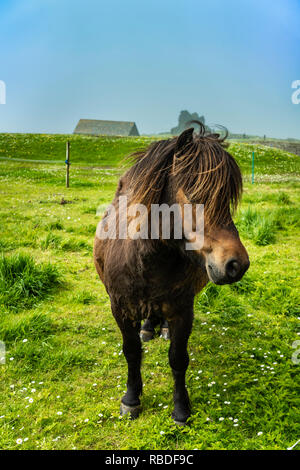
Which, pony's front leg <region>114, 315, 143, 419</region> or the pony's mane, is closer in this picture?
the pony's mane

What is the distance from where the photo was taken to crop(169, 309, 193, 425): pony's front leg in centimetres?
312

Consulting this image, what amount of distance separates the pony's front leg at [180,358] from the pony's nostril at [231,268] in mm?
1045

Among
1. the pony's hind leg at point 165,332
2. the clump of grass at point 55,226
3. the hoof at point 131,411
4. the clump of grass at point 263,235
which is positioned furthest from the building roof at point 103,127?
the hoof at point 131,411

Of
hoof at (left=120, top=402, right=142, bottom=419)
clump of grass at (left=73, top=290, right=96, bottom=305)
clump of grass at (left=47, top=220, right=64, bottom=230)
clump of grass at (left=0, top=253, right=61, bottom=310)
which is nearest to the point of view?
hoof at (left=120, top=402, right=142, bottom=419)

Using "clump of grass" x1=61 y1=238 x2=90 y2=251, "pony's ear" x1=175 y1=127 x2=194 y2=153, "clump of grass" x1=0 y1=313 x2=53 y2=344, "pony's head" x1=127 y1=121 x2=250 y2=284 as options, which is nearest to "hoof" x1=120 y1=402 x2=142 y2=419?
→ "clump of grass" x1=0 y1=313 x2=53 y2=344

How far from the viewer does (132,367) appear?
3443 mm

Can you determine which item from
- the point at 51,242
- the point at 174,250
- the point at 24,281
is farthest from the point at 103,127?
the point at 174,250

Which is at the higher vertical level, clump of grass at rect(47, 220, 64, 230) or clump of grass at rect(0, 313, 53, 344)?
clump of grass at rect(47, 220, 64, 230)

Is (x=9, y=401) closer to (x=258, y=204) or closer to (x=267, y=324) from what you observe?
(x=267, y=324)

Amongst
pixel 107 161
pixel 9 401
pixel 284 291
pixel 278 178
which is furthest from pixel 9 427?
pixel 107 161

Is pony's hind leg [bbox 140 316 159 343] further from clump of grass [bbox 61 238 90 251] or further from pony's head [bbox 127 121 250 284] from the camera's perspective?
clump of grass [bbox 61 238 90 251]

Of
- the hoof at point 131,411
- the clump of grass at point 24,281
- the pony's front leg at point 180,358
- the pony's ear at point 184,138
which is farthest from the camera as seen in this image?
the clump of grass at point 24,281

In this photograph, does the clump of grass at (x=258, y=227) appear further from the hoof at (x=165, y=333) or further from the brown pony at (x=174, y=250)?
the brown pony at (x=174, y=250)

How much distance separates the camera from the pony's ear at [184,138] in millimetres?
2426
